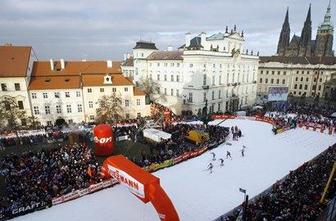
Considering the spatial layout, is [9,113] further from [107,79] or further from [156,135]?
[156,135]

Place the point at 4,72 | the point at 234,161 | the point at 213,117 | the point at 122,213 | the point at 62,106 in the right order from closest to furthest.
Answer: the point at 122,213, the point at 234,161, the point at 4,72, the point at 62,106, the point at 213,117

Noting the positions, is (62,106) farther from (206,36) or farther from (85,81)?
(206,36)

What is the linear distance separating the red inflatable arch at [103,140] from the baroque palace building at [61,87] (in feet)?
54.8

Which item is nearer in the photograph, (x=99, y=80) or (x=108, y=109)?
(x=108, y=109)

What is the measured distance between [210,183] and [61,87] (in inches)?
1183

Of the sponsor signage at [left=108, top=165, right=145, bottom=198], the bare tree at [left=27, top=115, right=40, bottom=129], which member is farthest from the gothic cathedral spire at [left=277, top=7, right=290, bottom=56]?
the sponsor signage at [left=108, top=165, right=145, bottom=198]

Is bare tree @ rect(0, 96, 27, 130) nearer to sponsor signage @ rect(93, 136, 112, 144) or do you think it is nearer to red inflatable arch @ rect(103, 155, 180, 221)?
sponsor signage @ rect(93, 136, 112, 144)

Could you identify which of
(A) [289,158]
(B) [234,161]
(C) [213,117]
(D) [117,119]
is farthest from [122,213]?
(C) [213,117]

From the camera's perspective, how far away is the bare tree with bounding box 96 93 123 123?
4031 cm

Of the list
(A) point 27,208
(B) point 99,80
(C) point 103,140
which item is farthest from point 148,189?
(B) point 99,80

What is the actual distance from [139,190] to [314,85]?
76926mm

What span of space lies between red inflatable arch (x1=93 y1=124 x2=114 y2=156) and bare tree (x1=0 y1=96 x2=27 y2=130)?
1623cm

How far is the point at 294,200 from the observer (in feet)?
54.7

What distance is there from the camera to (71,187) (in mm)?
19719
